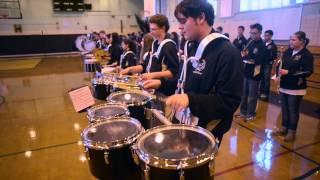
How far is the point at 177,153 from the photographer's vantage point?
4.16 feet

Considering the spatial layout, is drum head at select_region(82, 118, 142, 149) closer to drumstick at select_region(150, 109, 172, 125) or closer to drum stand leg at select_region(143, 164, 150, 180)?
drumstick at select_region(150, 109, 172, 125)

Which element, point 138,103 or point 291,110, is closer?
point 138,103

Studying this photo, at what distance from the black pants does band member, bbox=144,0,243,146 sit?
2395 mm

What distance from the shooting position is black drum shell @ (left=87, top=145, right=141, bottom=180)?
1.55m

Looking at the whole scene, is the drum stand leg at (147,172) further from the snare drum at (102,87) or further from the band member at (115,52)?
the band member at (115,52)

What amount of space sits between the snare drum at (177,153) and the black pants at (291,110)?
2.58 metres

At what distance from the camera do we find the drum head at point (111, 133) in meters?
1.55

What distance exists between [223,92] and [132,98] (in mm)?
1362

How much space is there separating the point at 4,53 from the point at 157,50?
15.2 m

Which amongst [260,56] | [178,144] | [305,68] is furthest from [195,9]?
[260,56]

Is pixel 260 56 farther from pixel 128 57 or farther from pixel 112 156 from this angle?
pixel 112 156

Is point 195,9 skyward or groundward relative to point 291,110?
skyward

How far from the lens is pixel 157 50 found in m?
2.69

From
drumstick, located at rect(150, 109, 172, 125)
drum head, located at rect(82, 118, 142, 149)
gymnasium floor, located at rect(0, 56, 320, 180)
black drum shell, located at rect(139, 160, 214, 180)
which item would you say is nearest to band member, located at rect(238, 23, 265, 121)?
gymnasium floor, located at rect(0, 56, 320, 180)
